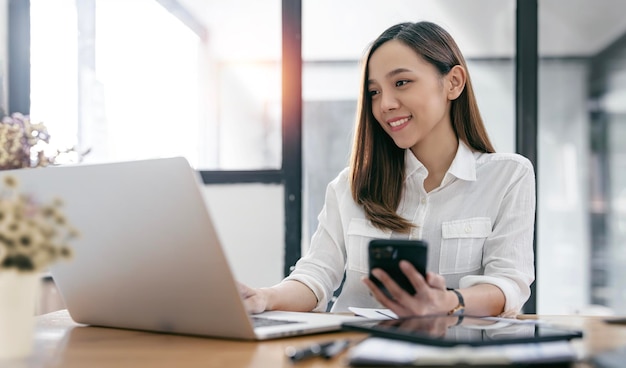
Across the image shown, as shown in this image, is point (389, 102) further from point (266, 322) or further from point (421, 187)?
point (266, 322)

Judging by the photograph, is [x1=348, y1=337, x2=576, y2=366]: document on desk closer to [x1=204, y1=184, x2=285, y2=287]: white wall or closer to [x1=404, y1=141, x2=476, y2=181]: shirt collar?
[x1=404, y1=141, x2=476, y2=181]: shirt collar

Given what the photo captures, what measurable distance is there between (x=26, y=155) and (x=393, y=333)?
1355mm

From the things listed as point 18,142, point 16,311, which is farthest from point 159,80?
point 16,311

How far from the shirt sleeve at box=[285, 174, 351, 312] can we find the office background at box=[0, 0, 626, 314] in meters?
1.13

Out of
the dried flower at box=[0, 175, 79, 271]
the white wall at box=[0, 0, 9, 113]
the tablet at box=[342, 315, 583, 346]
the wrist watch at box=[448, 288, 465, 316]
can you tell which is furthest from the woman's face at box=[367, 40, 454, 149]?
the white wall at box=[0, 0, 9, 113]

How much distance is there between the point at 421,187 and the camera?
1.77m

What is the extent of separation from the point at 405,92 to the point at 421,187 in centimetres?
24

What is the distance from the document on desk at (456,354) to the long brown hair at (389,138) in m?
0.87

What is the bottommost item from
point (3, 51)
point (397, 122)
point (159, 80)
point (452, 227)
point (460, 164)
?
point (452, 227)

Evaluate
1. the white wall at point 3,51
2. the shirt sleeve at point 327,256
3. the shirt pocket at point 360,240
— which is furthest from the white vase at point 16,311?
the white wall at point 3,51

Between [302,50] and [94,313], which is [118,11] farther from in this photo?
[94,313]

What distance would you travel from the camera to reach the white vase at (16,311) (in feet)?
2.75

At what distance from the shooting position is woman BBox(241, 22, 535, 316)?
164 cm

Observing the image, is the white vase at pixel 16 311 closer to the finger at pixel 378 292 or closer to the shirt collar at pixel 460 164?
the finger at pixel 378 292
